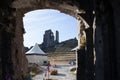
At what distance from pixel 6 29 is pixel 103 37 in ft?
16.3

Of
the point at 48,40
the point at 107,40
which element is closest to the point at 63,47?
the point at 48,40

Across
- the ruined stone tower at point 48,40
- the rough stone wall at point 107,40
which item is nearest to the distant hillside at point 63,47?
the ruined stone tower at point 48,40

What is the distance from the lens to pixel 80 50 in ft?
56.1

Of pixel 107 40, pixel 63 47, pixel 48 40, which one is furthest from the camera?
pixel 48 40

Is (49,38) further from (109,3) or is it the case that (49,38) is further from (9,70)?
(109,3)

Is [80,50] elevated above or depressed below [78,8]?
below

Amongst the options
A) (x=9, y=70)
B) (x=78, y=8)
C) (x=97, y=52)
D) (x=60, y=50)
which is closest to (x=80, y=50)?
(x=78, y=8)

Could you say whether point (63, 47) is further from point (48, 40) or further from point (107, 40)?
point (107, 40)

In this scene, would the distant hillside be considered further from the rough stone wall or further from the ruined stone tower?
the rough stone wall

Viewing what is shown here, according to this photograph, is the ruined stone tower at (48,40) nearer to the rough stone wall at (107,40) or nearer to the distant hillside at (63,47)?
the distant hillside at (63,47)

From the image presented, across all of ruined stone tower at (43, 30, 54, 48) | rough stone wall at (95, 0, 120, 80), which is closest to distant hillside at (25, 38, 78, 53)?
ruined stone tower at (43, 30, 54, 48)

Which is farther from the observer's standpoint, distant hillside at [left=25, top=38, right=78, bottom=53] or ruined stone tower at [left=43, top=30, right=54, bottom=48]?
ruined stone tower at [left=43, top=30, right=54, bottom=48]

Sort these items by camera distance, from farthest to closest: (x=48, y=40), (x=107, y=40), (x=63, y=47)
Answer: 1. (x=48, y=40)
2. (x=63, y=47)
3. (x=107, y=40)

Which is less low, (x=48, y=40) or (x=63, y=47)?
(x=48, y=40)
